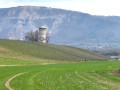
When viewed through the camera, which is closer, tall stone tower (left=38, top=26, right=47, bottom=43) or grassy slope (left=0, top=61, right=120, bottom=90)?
grassy slope (left=0, top=61, right=120, bottom=90)

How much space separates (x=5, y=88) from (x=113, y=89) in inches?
332

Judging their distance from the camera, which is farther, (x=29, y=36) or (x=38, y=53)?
(x=29, y=36)

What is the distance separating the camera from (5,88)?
2697 cm

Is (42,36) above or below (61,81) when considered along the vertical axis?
above

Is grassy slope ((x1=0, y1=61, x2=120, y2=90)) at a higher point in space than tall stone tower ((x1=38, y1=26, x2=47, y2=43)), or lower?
lower

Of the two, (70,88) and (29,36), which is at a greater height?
(29,36)

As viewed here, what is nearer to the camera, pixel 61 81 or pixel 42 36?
pixel 61 81

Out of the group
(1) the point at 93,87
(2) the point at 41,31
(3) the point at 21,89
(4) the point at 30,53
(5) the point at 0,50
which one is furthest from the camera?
(2) the point at 41,31

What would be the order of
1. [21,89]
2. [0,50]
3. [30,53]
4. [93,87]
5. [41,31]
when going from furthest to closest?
[41,31] < [30,53] < [0,50] < [93,87] < [21,89]

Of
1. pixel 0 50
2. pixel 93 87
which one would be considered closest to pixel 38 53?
pixel 0 50

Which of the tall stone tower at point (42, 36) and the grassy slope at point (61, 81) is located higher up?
the tall stone tower at point (42, 36)

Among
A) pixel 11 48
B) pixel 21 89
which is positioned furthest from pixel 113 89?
pixel 11 48

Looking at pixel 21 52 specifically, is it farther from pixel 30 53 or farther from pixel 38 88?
pixel 38 88

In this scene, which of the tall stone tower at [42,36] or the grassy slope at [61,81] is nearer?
the grassy slope at [61,81]
